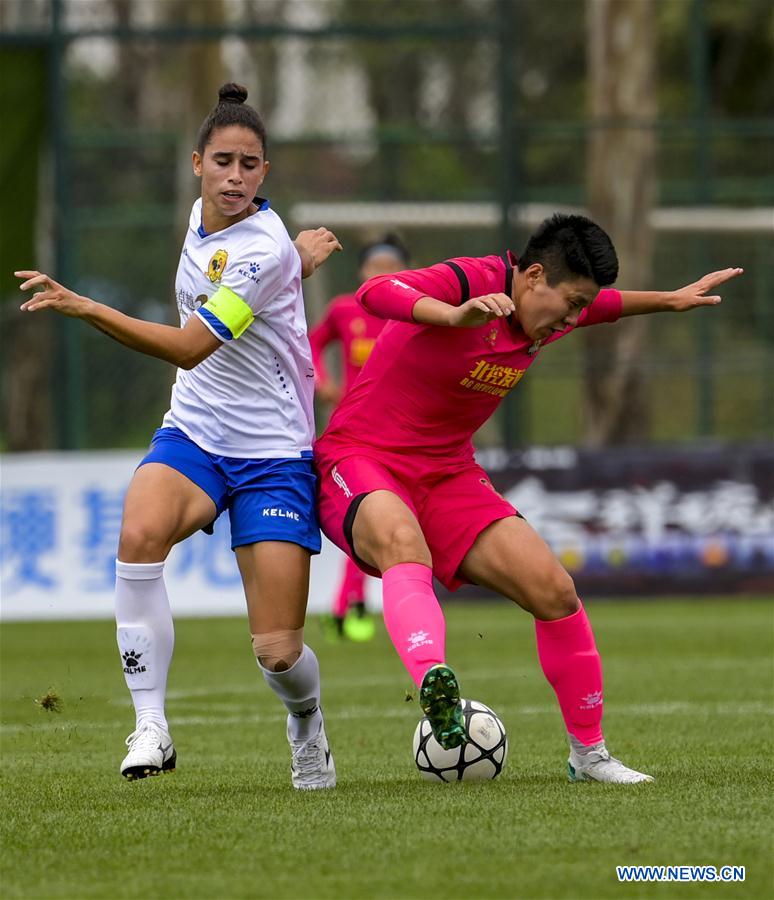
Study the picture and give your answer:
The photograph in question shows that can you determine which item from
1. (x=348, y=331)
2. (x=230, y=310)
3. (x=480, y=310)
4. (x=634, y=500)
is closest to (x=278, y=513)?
(x=230, y=310)

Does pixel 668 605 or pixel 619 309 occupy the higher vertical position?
pixel 619 309

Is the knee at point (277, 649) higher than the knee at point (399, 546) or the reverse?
the reverse

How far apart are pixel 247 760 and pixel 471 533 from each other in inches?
58.4

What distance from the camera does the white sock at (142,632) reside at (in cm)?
580

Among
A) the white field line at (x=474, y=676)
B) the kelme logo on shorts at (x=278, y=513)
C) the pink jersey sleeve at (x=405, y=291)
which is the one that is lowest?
the white field line at (x=474, y=676)

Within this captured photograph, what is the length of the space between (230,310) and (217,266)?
0.25 m

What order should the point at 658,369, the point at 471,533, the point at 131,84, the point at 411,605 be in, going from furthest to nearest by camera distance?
1. the point at 131,84
2. the point at 658,369
3. the point at 471,533
4. the point at 411,605

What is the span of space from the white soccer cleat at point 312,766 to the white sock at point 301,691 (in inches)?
1.2

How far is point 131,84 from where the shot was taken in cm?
2488

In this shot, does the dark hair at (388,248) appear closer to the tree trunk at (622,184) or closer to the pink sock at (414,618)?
the tree trunk at (622,184)

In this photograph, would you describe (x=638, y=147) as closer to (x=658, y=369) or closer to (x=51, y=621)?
(x=658, y=369)

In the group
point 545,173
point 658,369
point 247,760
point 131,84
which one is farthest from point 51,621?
point 131,84

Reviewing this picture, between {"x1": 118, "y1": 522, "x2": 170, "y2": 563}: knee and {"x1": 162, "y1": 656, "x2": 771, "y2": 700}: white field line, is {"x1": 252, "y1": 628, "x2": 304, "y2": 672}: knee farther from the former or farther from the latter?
{"x1": 162, "y1": 656, "x2": 771, "y2": 700}: white field line

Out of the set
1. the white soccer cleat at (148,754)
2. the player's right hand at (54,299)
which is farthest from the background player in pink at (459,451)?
the player's right hand at (54,299)
